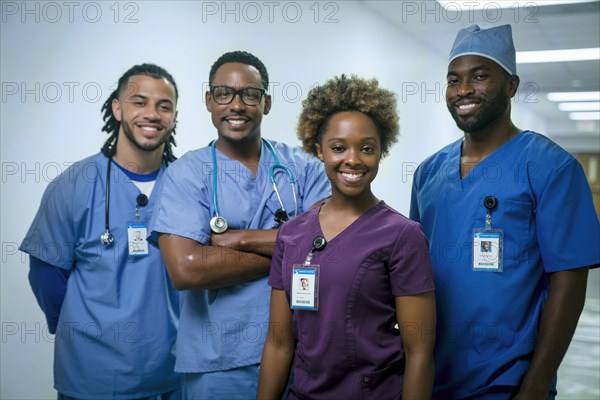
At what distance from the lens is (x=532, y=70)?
5918 mm

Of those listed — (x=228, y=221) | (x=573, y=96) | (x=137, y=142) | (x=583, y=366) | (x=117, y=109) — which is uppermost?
(x=573, y=96)

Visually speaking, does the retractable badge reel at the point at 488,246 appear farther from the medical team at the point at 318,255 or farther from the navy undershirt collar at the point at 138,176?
the navy undershirt collar at the point at 138,176

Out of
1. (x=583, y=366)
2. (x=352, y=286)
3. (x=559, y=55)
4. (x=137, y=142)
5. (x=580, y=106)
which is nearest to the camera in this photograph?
(x=352, y=286)

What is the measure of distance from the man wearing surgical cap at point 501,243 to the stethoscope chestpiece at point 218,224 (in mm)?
520

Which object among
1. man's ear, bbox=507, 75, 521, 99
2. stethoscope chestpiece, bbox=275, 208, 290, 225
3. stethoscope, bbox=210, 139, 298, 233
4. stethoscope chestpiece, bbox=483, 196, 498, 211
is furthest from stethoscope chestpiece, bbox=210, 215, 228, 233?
man's ear, bbox=507, 75, 521, 99

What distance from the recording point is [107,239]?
5.89ft

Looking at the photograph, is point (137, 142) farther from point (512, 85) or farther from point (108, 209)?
point (512, 85)

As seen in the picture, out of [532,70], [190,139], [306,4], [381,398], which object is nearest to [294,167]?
[381,398]

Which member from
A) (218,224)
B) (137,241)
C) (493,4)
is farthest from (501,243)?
(493,4)

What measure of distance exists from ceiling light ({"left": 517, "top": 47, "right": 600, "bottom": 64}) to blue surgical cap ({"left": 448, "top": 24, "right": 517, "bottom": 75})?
3.95 meters

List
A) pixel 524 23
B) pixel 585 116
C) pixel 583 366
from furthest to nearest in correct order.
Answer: pixel 585 116 → pixel 524 23 → pixel 583 366

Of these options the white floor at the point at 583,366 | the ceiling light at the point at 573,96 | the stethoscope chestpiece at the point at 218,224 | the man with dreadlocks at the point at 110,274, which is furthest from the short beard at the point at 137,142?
the ceiling light at the point at 573,96

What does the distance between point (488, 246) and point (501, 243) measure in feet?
0.10

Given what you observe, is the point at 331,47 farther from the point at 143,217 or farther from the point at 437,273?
the point at 437,273
